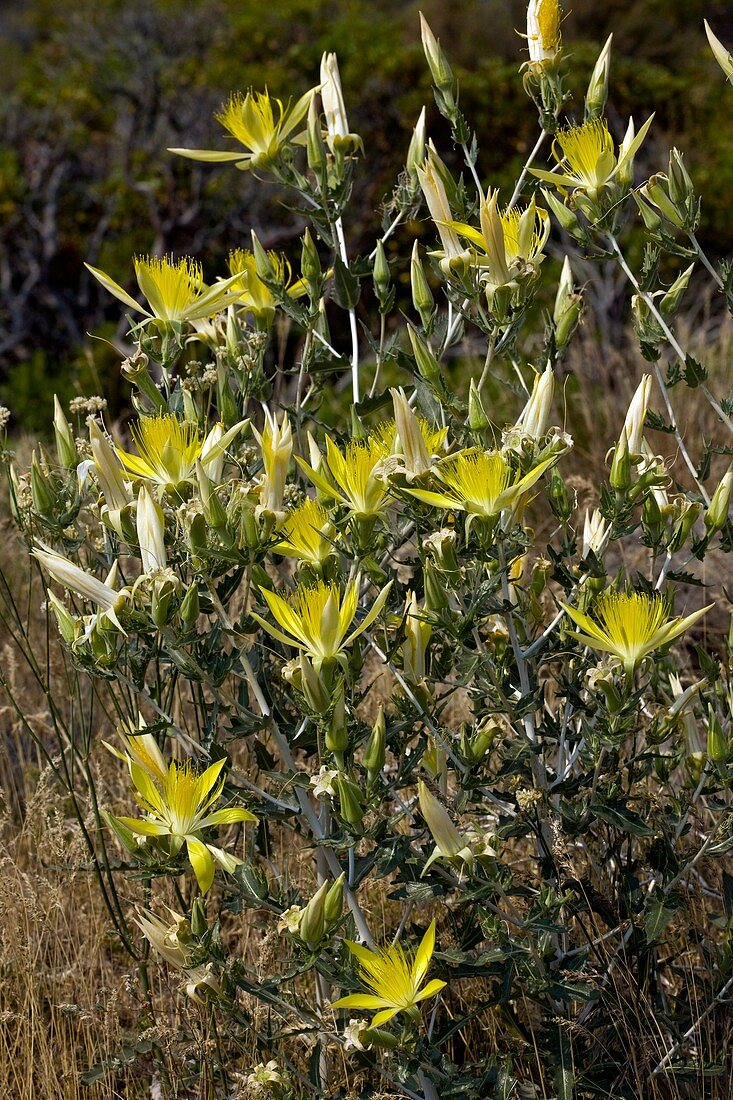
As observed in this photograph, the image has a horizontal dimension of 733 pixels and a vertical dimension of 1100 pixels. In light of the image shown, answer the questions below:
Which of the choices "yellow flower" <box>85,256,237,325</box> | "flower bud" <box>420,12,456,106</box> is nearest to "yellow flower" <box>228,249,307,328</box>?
"yellow flower" <box>85,256,237,325</box>

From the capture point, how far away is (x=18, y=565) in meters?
3.26

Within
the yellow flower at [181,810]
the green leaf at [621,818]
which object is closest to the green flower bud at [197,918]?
the yellow flower at [181,810]

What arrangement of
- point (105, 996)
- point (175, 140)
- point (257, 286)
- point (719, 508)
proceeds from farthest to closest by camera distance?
point (175, 140) < point (105, 996) < point (257, 286) < point (719, 508)

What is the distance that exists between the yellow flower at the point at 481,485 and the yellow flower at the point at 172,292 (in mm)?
442

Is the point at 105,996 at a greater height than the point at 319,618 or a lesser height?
lesser

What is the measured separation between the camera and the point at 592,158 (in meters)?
1.47

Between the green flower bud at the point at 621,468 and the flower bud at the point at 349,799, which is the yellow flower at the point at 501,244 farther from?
the flower bud at the point at 349,799

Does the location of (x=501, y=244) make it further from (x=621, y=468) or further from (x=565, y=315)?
(x=621, y=468)

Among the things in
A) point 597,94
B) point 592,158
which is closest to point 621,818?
point 592,158

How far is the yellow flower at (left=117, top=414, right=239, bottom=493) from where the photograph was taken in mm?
1333

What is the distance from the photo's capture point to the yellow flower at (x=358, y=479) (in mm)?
1282

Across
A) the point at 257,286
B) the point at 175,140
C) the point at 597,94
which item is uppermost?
the point at 597,94

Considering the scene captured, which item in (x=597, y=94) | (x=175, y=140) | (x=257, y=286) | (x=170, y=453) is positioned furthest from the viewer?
(x=175, y=140)

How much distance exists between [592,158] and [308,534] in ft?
2.05
